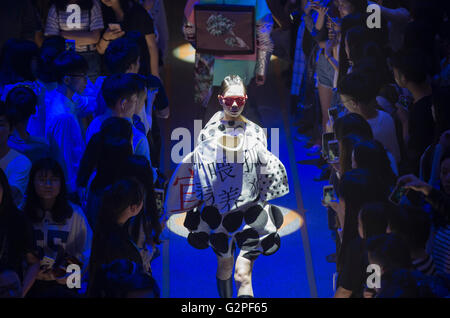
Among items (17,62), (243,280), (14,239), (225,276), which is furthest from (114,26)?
(14,239)

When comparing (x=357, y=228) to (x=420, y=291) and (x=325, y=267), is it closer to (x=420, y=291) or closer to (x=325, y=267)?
(x=420, y=291)

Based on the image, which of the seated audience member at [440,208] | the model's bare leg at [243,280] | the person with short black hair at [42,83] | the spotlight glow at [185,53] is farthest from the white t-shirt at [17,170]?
the spotlight glow at [185,53]

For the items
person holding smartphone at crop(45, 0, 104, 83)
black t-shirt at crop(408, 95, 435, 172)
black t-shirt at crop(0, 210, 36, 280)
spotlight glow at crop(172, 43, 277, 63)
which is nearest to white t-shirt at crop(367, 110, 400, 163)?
black t-shirt at crop(408, 95, 435, 172)

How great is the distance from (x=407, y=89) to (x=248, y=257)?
1637 millimetres

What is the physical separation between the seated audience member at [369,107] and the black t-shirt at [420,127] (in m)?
0.15

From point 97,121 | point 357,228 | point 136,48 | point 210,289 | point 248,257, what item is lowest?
point 210,289

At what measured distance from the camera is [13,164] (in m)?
4.68

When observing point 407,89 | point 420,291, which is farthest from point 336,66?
point 420,291

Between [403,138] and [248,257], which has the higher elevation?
[403,138]

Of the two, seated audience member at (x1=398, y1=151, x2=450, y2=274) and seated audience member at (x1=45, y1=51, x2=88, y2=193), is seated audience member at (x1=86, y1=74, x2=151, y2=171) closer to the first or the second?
seated audience member at (x1=45, y1=51, x2=88, y2=193)

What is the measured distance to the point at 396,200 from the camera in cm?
440

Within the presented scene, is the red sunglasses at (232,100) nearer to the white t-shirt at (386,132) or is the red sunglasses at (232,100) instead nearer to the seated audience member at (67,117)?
the white t-shirt at (386,132)

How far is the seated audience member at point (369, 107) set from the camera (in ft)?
16.8

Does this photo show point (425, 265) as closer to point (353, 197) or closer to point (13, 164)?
point (353, 197)
